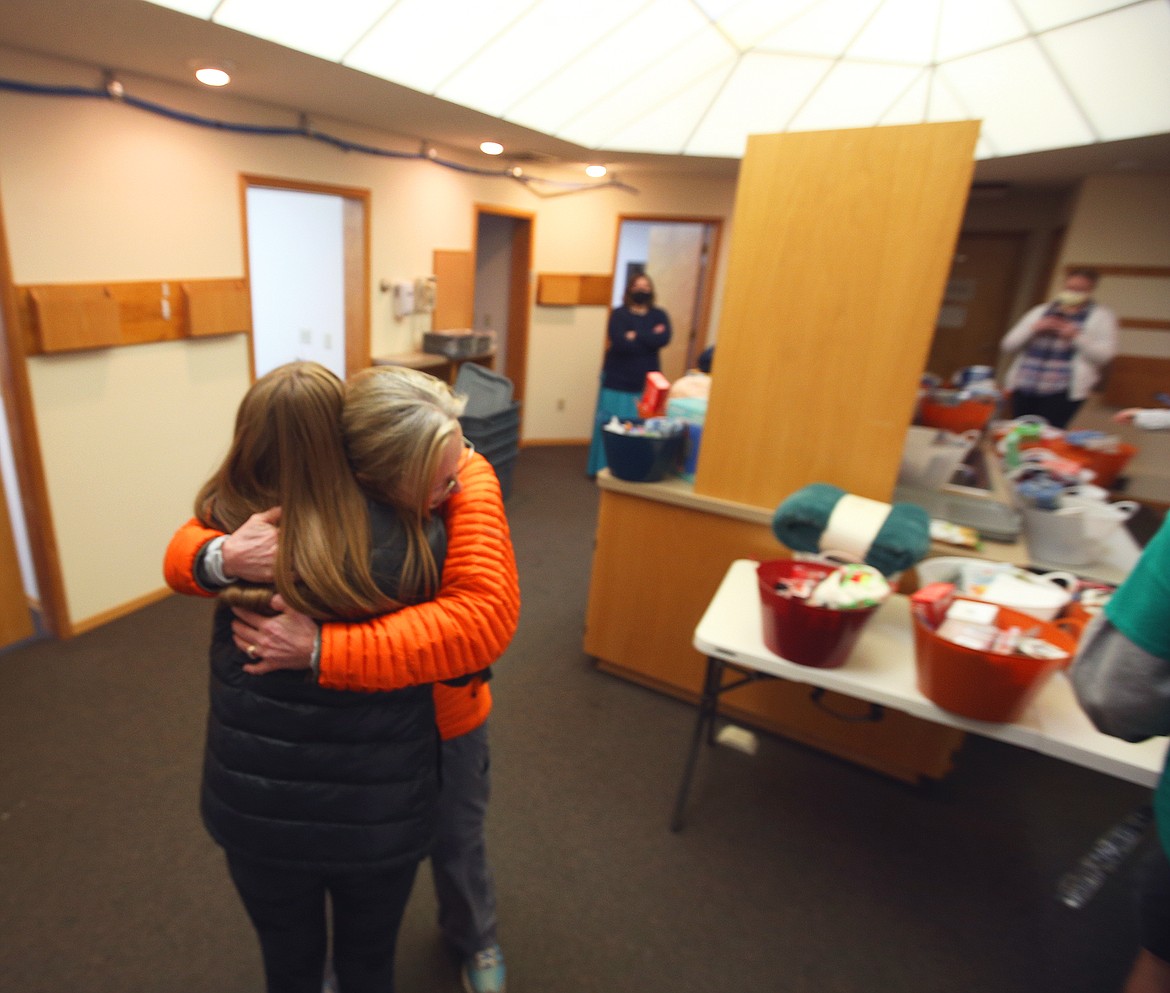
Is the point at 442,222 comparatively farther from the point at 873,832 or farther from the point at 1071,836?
the point at 1071,836

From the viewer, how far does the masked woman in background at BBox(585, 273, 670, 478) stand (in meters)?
4.73

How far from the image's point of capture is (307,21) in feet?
7.46

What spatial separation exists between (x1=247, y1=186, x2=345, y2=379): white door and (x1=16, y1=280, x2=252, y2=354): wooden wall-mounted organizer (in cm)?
119

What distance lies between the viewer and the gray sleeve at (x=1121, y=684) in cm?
98

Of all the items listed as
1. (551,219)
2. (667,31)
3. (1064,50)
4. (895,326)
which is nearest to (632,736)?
(895,326)

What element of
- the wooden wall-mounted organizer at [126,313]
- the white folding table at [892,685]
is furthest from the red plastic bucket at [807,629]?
the wooden wall-mounted organizer at [126,313]

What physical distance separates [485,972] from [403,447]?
4.33ft

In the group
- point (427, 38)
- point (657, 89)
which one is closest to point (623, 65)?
point (657, 89)

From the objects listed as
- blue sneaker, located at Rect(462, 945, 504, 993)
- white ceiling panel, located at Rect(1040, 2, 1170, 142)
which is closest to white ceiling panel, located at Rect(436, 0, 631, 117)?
white ceiling panel, located at Rect(1040, 2, 1170, 142)

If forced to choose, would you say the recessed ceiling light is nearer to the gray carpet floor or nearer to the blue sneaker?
the gray carpet floor

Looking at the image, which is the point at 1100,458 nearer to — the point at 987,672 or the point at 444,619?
the point at 987,672

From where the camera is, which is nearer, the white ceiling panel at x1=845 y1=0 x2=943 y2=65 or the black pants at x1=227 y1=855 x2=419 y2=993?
the black pants at x1=227 y1=855 x2=419 y2=993

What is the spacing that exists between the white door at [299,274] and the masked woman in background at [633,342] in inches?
74.4

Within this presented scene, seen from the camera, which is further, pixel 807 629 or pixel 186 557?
pixel 807 629
